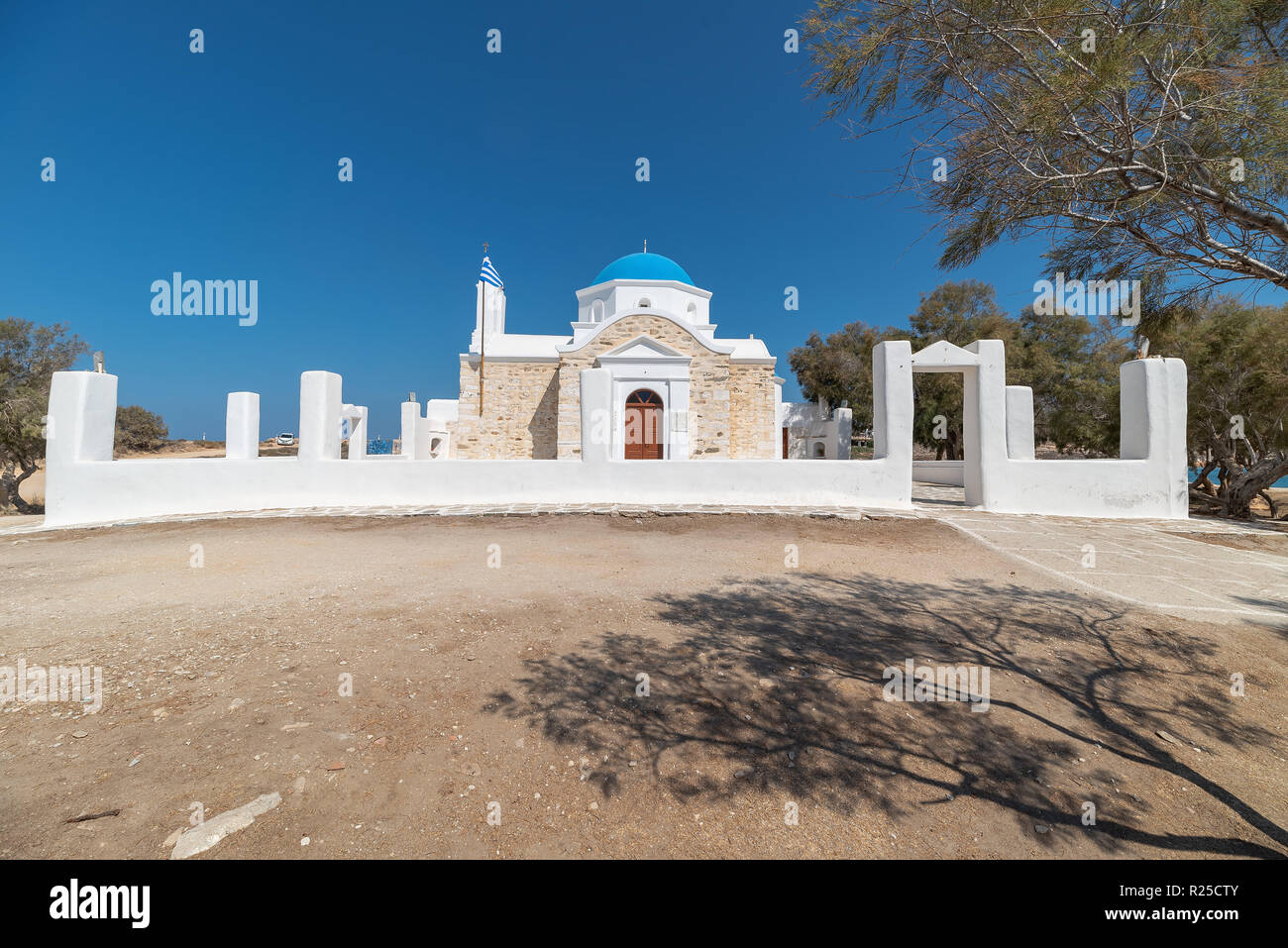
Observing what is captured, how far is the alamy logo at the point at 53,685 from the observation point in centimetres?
240

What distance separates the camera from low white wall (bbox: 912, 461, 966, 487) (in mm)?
14281

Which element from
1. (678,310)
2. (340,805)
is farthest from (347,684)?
(678,310)

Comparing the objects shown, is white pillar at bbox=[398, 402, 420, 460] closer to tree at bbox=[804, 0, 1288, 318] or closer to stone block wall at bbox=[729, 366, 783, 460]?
stone block wall at bbox=[729, 366, 783, 460]

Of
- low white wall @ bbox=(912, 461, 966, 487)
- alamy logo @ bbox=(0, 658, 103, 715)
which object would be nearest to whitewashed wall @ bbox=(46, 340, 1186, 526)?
low white wall @ bbox=(912, 461, 966, 487)

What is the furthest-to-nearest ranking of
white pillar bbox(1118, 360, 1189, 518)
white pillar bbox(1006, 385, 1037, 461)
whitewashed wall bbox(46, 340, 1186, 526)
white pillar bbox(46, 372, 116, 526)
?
white pillar bbox(1006, 385, 1037, 461)
white pillar bbox(1118, 360, 1189, 518)
whitewashed wall bbox(46, 340, 1186, 526)
white pillar bbox(46, 372, 116, 526)

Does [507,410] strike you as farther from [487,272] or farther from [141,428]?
[141,428]

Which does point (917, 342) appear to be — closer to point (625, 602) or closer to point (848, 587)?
point (848, 587)

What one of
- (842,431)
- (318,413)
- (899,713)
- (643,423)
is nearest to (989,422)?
(899,713)

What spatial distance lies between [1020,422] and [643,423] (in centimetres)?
949

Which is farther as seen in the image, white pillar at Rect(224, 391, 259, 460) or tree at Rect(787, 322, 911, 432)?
tree at Rect(787, 322, 911, 432)

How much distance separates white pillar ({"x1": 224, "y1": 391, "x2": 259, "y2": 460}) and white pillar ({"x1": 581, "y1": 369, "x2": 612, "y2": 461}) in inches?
247

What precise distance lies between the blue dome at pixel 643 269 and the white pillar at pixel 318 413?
12.9m

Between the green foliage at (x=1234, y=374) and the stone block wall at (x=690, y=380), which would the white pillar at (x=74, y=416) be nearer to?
the stone block wall at (x=690, y=380)

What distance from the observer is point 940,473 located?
48.4 ft
